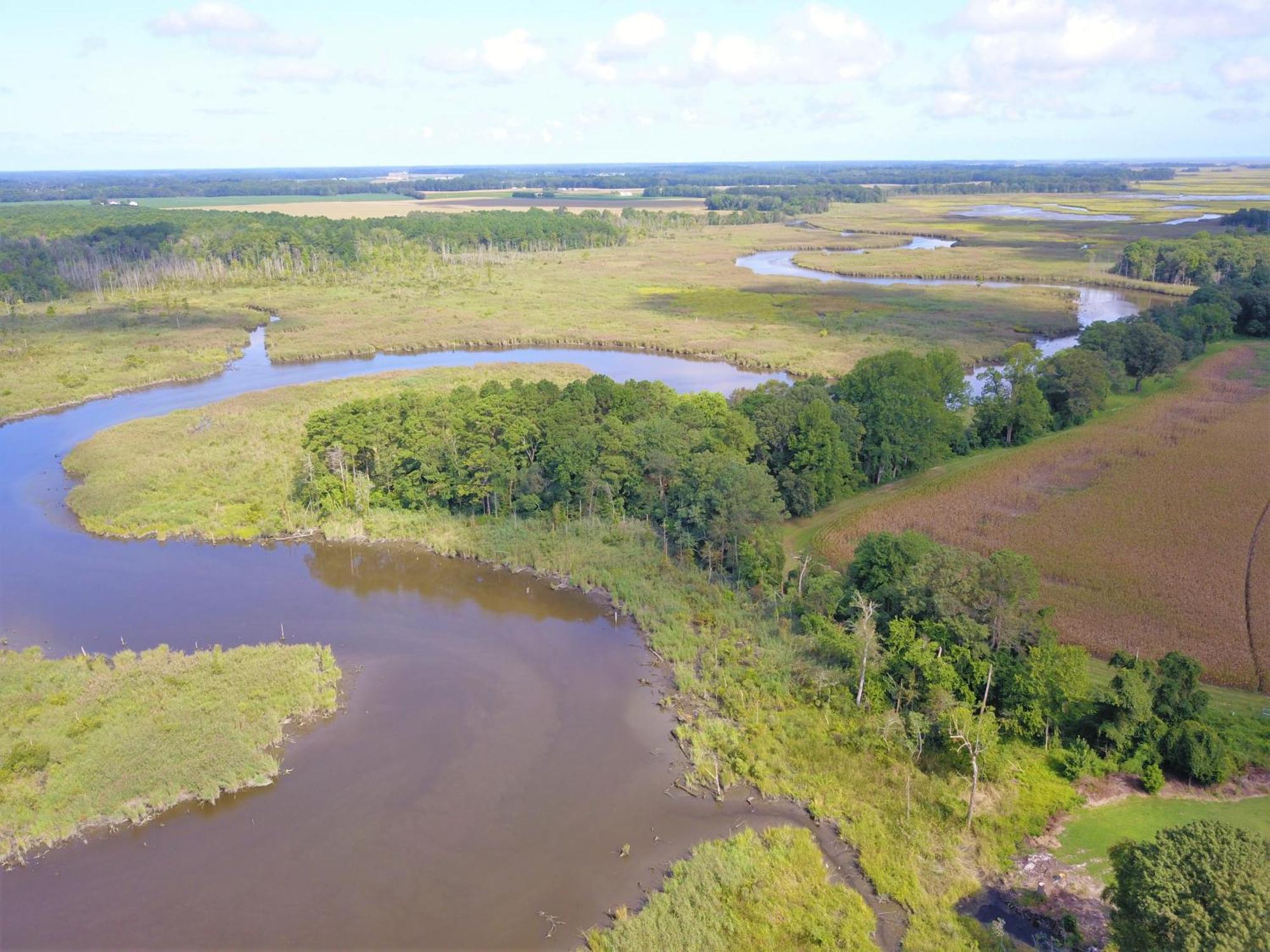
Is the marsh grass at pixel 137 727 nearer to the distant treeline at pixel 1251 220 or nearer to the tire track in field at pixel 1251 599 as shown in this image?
the tire track in field at pixel 1251 599

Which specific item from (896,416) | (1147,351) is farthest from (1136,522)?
(1147,351)

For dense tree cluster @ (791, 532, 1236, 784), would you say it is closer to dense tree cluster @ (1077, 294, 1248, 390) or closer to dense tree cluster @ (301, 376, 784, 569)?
dense tree cluster @ (301, 376, 784, 569)

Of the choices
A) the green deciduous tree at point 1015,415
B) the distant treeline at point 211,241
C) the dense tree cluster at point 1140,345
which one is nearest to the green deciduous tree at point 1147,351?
the dense tree cluster at point 1140,345

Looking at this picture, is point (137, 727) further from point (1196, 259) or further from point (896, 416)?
point (1196, 259)

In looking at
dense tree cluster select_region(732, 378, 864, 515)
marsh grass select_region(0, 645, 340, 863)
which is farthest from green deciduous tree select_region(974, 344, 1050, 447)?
marsh grass select_region(0, 645, 340, 863)

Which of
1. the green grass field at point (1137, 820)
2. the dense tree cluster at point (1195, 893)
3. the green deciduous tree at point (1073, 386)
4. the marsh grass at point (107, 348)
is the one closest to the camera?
the dense tree cluster at point (1195, 893)

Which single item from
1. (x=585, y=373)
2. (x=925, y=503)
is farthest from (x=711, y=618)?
(x=585, y=373)

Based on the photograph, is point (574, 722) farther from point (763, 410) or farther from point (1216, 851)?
point (763, 410)
